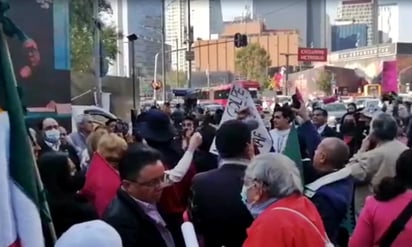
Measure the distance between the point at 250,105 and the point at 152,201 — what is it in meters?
4.76

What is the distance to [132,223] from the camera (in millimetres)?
3621

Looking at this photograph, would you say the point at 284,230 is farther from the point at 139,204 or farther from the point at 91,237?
the point at 91,237

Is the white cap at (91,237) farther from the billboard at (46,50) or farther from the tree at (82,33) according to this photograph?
the tree at (82,33)

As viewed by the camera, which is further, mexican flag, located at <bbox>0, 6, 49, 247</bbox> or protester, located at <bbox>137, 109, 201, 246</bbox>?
protester, located at <bbox>137, 109, 201, 246</bbox>

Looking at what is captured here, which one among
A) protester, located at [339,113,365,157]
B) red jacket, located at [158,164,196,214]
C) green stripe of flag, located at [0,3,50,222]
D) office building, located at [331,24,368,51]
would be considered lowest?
red jacket, located at [158,164,196,214]

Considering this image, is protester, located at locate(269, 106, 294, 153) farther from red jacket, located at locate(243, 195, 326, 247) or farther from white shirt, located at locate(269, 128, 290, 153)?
red jacket, located at locate(243, 195, 326, 247)

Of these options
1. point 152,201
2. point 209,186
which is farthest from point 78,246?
point 209,186

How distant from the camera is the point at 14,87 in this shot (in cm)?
286

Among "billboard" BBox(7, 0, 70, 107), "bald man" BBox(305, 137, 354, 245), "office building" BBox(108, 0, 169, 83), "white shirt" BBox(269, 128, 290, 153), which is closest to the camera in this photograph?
"bald man" BBox(305, 137, 354, 245)

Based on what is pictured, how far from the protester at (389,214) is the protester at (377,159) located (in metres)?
1.66

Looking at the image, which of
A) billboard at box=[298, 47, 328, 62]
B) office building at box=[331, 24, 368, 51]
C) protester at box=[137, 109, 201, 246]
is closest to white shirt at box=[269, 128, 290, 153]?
protester at box=[137, 109, 201, 246]

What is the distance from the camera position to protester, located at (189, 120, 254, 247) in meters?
4.53

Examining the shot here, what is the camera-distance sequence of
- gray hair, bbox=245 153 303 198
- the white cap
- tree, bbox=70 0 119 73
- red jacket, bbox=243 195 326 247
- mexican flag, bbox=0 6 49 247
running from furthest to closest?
1. tree, bbox=70 0 119 73
2. gray hair, bbox=245 153 303 198
3. red jacket, bbox=243 195 326 247
4. mexican flag, bbox=0 6 49 247
5. the white cap

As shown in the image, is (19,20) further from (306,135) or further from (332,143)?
(332,143)
